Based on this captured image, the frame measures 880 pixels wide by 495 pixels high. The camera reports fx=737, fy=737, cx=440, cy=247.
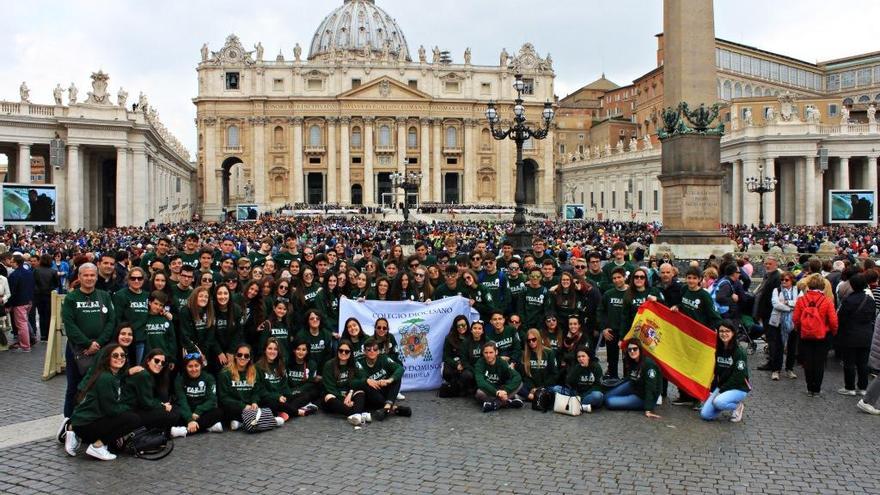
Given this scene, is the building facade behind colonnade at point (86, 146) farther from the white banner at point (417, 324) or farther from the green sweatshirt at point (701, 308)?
the green sweatshirt at point (701, 308)

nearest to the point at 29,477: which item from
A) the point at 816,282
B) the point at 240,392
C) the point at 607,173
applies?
the point at 240,392

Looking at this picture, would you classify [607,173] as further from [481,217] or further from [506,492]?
[506,492]

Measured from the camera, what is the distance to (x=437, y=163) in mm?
88562

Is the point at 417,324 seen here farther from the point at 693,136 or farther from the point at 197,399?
the point at 693,136

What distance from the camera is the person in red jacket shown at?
31.2 ft

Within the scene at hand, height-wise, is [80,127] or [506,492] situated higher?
[80,127]

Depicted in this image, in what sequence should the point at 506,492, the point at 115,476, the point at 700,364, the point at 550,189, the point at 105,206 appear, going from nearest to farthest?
the point at 506,492
the point at 115,476
the point at 700,364
the point at 105,206
the point at 550,189

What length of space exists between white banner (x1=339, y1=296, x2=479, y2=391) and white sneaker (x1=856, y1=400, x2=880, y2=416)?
16.6 feet

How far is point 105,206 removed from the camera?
2039 inches

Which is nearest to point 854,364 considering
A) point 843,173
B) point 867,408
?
point 867,408

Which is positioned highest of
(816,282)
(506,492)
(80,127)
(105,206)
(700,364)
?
(80,127)

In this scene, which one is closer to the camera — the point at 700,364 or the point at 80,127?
the point at 700,364

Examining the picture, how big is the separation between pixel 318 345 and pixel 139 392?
239cm

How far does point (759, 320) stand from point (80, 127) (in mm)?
39271
